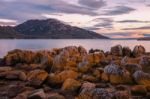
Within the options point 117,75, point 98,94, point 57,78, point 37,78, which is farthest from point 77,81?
point 98,94

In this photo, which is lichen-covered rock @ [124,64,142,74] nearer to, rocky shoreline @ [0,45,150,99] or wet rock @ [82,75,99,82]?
rocky shoreline @ [0,45,150,99]

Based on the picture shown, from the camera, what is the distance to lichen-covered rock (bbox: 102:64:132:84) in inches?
1001

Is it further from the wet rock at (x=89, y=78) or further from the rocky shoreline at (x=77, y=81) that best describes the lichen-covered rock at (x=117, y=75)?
the wet rock at (x=89, y=78)

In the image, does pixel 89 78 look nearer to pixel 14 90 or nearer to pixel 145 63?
pixel 14 90

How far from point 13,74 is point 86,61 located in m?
8.10

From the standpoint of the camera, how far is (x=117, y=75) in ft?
84.5

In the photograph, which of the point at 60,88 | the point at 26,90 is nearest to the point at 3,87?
the point at 26,90

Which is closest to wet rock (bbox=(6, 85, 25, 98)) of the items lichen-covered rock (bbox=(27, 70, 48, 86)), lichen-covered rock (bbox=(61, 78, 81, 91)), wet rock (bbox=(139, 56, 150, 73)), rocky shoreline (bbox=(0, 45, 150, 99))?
rocky shoreline (bbox=(0, 45, 150, 99))

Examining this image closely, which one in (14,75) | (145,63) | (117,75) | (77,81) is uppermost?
(145,63)

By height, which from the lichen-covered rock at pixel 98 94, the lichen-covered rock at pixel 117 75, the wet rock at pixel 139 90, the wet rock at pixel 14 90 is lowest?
the wet rock at pixel 14 90

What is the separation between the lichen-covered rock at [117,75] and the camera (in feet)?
83.4

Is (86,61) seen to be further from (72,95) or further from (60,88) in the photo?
(72,95)

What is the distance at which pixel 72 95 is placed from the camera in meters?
21.6


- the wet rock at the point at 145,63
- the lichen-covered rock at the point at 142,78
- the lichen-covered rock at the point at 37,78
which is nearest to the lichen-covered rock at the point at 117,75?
the lichen-covered rock at the point at 142,78
